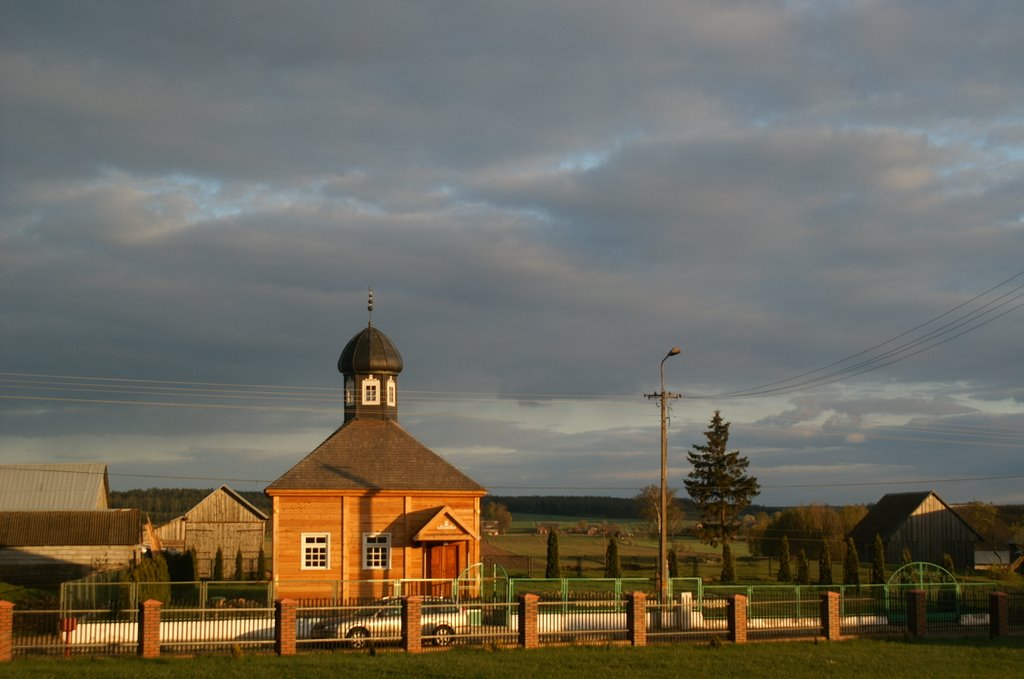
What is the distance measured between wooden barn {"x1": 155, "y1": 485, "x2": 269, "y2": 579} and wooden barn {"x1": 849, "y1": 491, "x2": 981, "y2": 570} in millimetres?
37111

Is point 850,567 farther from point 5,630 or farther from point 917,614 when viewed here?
point 5,630

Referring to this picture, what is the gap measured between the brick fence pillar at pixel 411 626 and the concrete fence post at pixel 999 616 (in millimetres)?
16290

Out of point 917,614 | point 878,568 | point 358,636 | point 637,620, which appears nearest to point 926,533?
point 878,568

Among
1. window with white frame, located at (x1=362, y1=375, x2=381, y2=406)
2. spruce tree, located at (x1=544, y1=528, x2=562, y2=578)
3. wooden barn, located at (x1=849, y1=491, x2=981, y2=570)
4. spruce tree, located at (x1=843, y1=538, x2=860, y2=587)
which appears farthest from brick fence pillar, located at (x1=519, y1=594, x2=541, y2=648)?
wooden barn, located at (x1=849, y1=491, x2=981, y2=570)

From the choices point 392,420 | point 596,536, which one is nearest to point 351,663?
point 392,420

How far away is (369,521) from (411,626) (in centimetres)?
1006

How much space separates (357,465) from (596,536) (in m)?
74.5

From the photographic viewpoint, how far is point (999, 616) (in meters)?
28.9

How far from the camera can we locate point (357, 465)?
3528 cm

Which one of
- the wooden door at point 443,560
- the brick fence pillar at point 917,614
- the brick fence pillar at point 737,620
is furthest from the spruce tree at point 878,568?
the brick fence pillar at point 737,620

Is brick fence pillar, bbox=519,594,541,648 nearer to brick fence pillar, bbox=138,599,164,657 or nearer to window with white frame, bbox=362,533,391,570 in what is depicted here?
brick fence pillar, bbox=138,599,164,657

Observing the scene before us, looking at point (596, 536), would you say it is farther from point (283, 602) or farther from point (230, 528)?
point (283, 602)

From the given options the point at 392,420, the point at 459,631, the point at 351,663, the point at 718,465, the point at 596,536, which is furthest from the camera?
the point at 596,536

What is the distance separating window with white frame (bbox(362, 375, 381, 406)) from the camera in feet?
128
